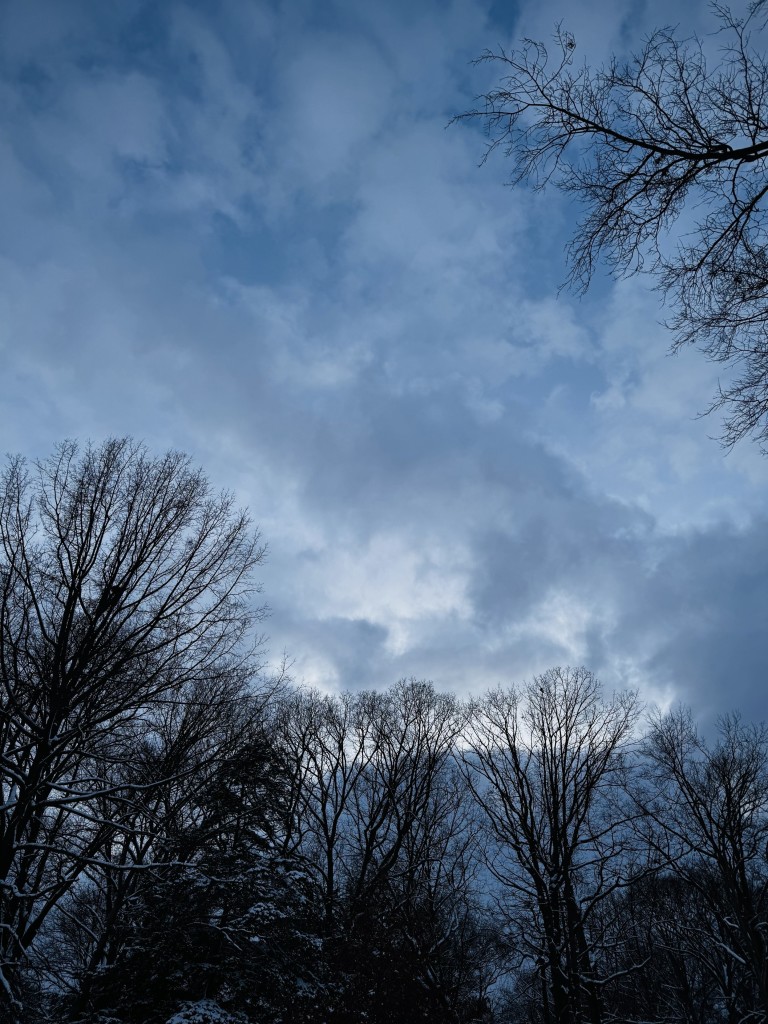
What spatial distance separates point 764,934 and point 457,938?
11465mm

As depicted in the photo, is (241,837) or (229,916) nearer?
(229,916)

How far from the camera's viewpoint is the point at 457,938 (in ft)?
78.2

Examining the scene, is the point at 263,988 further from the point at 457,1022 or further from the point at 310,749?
the point at 310,749

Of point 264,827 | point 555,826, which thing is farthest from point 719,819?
point 264,827

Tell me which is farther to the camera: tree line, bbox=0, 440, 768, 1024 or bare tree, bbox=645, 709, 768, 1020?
bare tree, bbox=645, 709, 768, 1020

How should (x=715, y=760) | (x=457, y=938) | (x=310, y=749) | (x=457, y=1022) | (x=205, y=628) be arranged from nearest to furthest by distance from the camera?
(x=205, y=628), (x=457, y=1022), (x=715, y=760), (x=310, y=749), (x=457, y=938)

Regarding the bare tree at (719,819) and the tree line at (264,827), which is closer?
the tree line at (264,827)

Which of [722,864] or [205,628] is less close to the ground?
[205,628]

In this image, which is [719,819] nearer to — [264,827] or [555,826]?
[555,826]

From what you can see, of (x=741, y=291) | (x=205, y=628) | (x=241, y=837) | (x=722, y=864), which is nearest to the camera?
(x=741, y=291)

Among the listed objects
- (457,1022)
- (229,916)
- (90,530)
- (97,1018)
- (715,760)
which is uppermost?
(90,530)

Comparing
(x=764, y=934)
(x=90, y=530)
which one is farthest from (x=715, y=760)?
(x=90, y=530)

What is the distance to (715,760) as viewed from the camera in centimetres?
1775

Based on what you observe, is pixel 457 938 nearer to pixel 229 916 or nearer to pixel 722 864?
pixel 722 864
